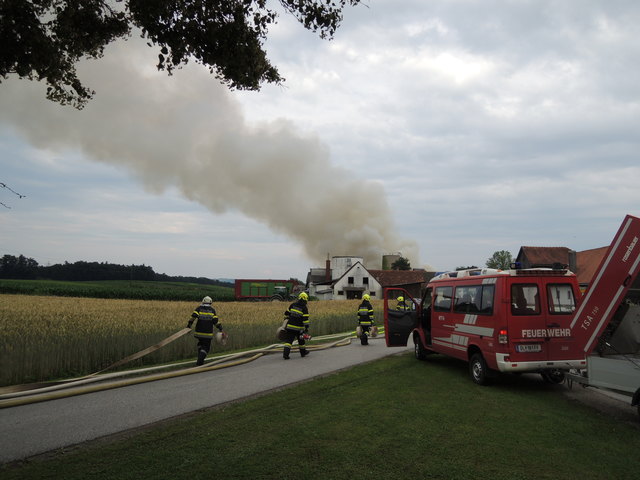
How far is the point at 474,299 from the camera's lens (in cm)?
869

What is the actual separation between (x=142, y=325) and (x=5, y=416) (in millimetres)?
8411

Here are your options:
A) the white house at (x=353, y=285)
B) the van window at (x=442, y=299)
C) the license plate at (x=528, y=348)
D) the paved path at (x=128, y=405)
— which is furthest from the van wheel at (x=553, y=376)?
the white house at (x=353, y=285)

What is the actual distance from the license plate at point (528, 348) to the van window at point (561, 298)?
0.72 m

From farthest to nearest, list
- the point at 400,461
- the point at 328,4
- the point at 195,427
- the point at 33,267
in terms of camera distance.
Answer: the point at 33,267, the point at 328,4, the point at 195,427, the point at 400,461

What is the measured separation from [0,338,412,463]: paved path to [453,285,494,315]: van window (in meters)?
3.15

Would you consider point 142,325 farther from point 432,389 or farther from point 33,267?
point 33,267

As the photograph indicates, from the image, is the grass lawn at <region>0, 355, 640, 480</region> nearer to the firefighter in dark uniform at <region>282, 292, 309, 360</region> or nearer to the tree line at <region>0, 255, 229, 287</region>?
the firefighter in dark uniform at <region>282, 292, 309, 360</region>

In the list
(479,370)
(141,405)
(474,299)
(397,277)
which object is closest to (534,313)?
(474,299)

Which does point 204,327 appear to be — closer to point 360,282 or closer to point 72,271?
point 360,282

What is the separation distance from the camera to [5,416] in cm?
612

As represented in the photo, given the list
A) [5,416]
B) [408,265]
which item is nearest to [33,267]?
[408,265]

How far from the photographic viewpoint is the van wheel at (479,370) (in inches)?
323

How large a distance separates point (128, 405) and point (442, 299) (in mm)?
7036

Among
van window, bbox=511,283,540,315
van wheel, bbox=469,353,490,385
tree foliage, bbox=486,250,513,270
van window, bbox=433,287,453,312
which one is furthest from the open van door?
tree foliage, bbox=486,250,513,270
